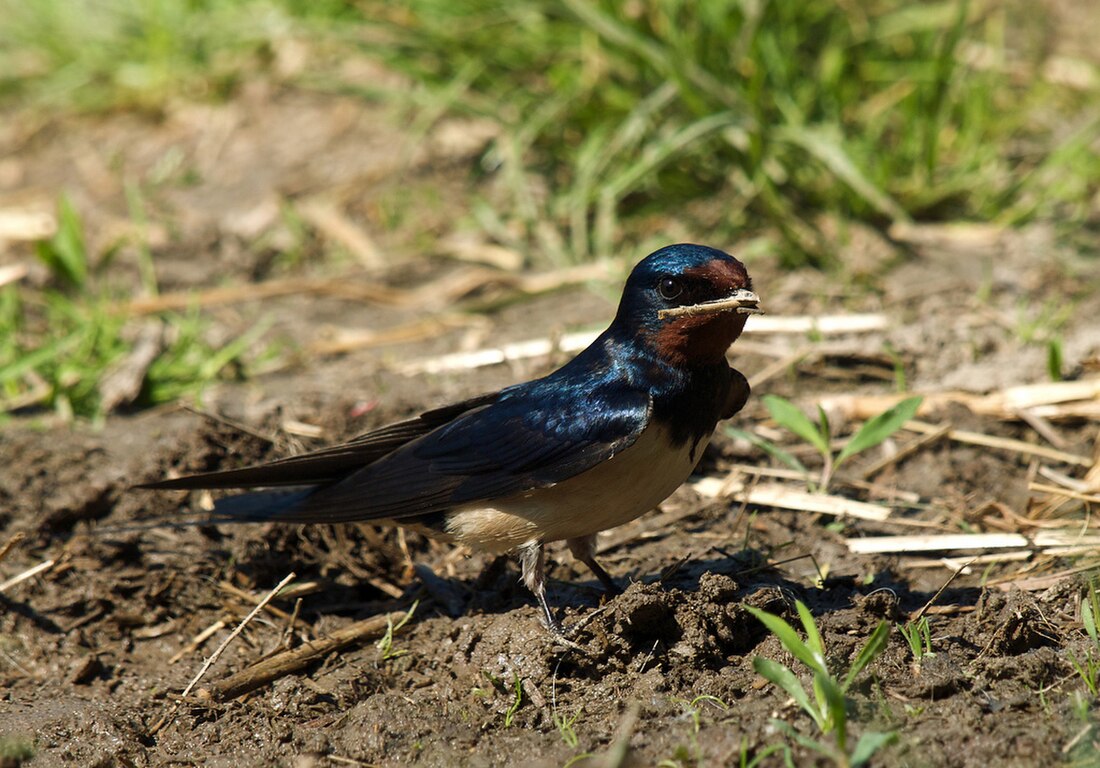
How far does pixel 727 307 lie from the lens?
3.28 metres

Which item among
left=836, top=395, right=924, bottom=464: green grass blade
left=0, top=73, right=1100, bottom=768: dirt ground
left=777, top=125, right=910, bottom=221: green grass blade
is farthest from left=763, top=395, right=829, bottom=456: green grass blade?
left=777, top=125, right=910, bottom=221: green grass blade

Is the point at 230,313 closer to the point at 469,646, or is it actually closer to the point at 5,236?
the point at 5,236

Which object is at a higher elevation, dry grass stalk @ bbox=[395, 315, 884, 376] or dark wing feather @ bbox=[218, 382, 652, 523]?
dark wing feather @ bbox=[218, 382, 652, 523]

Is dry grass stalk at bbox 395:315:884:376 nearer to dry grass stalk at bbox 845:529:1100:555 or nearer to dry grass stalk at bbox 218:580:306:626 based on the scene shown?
dry grass stalk at bbox 845:529:1100:555

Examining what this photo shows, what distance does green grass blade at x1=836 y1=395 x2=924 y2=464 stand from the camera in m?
4.01

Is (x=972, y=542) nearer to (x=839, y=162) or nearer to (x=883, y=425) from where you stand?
(x=883, y=425)

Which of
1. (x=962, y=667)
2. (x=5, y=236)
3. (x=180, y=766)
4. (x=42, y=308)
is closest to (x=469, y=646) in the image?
(x=180, y=766)

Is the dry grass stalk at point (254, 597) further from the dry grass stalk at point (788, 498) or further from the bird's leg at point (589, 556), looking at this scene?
the dry grass stalk at point (788, 498)

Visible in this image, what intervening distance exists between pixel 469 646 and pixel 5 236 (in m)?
3.99

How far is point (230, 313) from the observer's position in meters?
6.06

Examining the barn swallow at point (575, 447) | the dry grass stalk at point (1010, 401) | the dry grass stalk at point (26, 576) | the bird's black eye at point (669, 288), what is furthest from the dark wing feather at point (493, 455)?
the dry grass stalk at point (1010, 401)

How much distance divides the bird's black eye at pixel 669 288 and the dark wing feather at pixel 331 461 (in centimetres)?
63

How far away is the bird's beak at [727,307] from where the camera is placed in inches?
128

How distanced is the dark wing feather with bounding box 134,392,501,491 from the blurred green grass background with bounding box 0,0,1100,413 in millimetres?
1629
